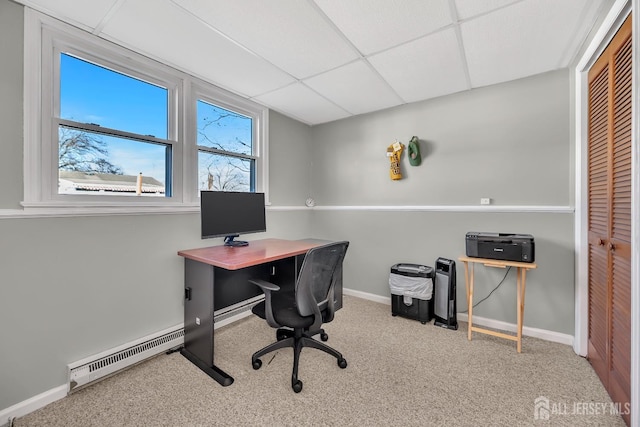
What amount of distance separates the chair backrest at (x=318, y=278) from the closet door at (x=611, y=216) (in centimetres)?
168

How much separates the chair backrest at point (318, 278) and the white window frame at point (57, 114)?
4.64ft

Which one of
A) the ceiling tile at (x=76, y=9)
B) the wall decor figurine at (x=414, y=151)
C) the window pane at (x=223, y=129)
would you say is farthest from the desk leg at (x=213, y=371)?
the wall decor figurine at (x=414, y=151)

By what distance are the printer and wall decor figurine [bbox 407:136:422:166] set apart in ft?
3.45

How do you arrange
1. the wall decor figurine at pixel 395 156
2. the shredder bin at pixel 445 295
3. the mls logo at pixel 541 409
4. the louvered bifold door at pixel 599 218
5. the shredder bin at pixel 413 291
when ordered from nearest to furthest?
the mls logo at pixel 541 409, the louvered bifold door at pixel 599 218, the shredder bin at pixel 445 295, the shredder bin at pixel 413 291, the wall decor figurine at pixel 395 156

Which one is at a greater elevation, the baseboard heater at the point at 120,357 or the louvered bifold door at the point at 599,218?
the louvered bifold door at the point at 599,218

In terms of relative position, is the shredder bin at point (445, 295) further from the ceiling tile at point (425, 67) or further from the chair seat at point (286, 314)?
the ceiling tile at point (425, 67)

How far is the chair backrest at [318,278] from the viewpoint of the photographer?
5.89 ft

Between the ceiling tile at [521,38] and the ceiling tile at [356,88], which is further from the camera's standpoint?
the ceiling tile at [356,88]

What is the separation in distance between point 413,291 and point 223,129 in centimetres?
276

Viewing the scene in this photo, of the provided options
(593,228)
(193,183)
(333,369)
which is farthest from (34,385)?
(593,228)

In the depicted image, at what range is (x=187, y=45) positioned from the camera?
2031 mm

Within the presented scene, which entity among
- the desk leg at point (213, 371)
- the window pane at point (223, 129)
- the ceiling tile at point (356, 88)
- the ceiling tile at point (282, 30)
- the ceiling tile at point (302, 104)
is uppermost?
the ceiling tile at point (302, 104)

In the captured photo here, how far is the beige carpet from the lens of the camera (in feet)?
5.09

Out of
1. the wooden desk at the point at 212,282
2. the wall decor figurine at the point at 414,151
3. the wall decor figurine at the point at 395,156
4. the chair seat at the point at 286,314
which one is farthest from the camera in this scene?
the wall decor figurine at the point at 395,156
